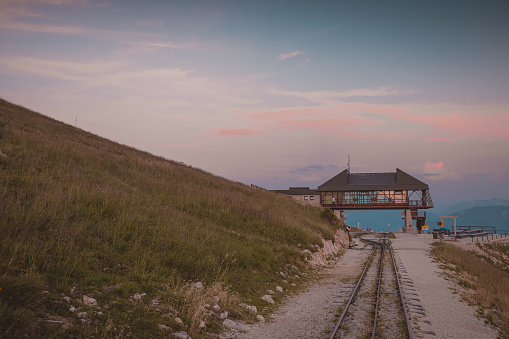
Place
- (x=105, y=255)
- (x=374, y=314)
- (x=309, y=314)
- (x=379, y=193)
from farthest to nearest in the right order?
(x=379, y=193) < (x=309, y=314) < (x=374, y=314) < (x=105, y=255)

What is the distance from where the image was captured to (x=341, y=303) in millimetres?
10836

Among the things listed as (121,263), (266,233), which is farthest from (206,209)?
(121,263)

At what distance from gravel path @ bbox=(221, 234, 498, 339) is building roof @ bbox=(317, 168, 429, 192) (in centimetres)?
4451

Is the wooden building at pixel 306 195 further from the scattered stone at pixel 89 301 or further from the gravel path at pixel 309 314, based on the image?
the scattered stone at pixel 89 301

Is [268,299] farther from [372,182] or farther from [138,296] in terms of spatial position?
[372,182]

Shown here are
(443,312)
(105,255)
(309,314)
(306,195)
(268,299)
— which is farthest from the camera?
(306,195)

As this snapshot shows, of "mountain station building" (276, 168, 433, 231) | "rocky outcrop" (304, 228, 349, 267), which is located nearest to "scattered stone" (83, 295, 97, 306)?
"rocky outcrop" (304, 228, 349, 267)

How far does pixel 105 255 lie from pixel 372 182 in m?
59.5

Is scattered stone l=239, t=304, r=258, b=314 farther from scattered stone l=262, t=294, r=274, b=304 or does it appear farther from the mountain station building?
the mountain station building

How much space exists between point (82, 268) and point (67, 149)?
13.2m

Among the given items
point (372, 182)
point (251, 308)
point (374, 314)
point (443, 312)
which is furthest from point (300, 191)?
point (251, 308)

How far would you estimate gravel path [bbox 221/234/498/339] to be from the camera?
27.0 feet

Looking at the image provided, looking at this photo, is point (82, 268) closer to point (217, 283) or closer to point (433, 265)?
point (217, 283)

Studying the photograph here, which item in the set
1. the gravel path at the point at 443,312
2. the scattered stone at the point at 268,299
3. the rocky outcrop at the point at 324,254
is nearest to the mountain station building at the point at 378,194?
the rocky outcrop at the point at 324,254
